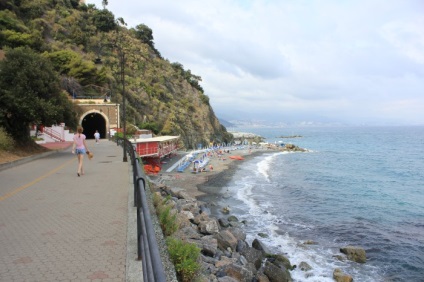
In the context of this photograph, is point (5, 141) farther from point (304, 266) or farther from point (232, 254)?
point (304, 266)

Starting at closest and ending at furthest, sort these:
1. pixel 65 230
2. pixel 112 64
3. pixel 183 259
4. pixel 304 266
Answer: pixel 183 259, pixel 65 230, pixel 304 266, pixel 112 64

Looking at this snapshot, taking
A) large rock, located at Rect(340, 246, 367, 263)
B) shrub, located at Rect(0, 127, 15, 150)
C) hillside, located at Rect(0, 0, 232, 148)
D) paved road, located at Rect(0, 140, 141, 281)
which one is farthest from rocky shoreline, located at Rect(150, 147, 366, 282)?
hillside, located at Rect(0, 0, 232, 148)

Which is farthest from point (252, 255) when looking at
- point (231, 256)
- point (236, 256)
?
point (231, 256)

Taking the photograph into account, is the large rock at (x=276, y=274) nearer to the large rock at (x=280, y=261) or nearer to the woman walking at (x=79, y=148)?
the large rock at (x=280, y=261)

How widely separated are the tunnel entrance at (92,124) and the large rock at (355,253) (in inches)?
1658

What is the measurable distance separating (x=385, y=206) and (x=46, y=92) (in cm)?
2529

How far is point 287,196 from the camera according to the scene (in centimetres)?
2761

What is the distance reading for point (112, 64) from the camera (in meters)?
72.0

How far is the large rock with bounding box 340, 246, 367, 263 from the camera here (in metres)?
15.1

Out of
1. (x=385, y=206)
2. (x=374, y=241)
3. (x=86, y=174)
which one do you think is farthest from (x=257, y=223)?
(x=385, y=206)

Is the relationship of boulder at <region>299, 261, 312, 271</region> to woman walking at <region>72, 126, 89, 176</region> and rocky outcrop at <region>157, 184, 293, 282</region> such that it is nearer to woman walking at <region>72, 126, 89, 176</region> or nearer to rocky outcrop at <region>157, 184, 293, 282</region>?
rocky outcrop at <region>157, 184, 293, 282</region>

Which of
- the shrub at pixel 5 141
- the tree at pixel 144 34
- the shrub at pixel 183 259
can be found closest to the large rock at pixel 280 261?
the shrub at pixel 183 259

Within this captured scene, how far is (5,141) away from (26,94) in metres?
3.22

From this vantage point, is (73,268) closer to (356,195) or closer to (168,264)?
(168,264)
